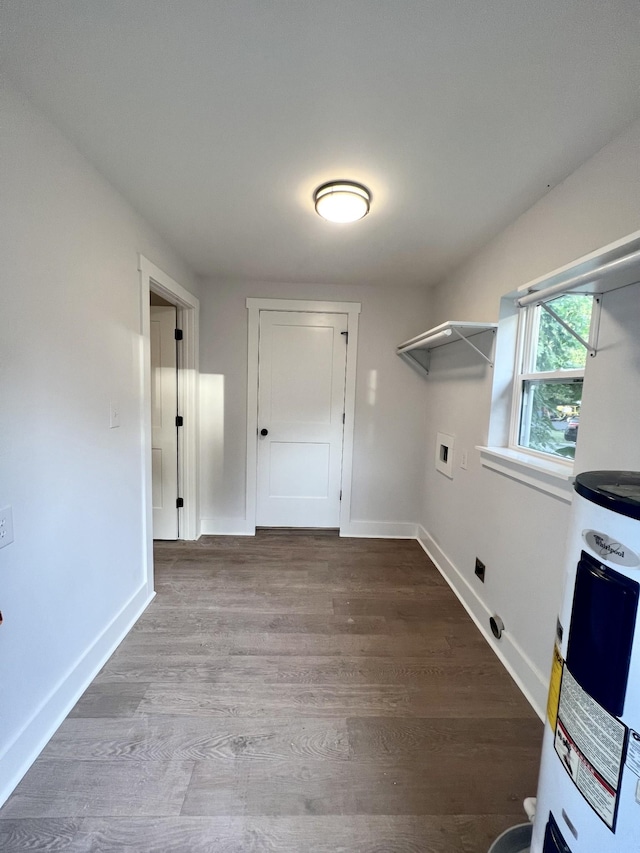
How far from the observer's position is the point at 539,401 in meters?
1.81

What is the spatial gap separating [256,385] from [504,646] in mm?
2504

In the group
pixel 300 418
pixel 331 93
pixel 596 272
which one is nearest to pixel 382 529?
pixel 300 418

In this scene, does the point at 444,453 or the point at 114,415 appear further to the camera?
the point at 444,453

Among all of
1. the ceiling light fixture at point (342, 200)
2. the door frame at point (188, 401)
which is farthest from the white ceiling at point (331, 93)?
the door frame at point (188, 401)

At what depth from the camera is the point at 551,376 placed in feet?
5.38

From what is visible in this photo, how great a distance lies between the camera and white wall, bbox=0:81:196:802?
3.75 ft

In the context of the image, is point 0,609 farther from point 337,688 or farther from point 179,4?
point 179,4

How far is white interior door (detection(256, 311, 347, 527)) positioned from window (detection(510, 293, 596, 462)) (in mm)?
1535

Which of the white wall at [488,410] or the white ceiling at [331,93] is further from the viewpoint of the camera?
the white wall at [488,410]

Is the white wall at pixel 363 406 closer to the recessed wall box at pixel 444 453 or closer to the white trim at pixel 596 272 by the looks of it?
the recessed wall box at pixel 444 453

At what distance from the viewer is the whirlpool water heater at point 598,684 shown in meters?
0.63

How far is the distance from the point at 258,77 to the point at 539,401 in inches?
71.0

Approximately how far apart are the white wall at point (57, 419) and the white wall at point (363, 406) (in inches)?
45.7

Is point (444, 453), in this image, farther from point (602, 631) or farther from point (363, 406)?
point (602, 631)
